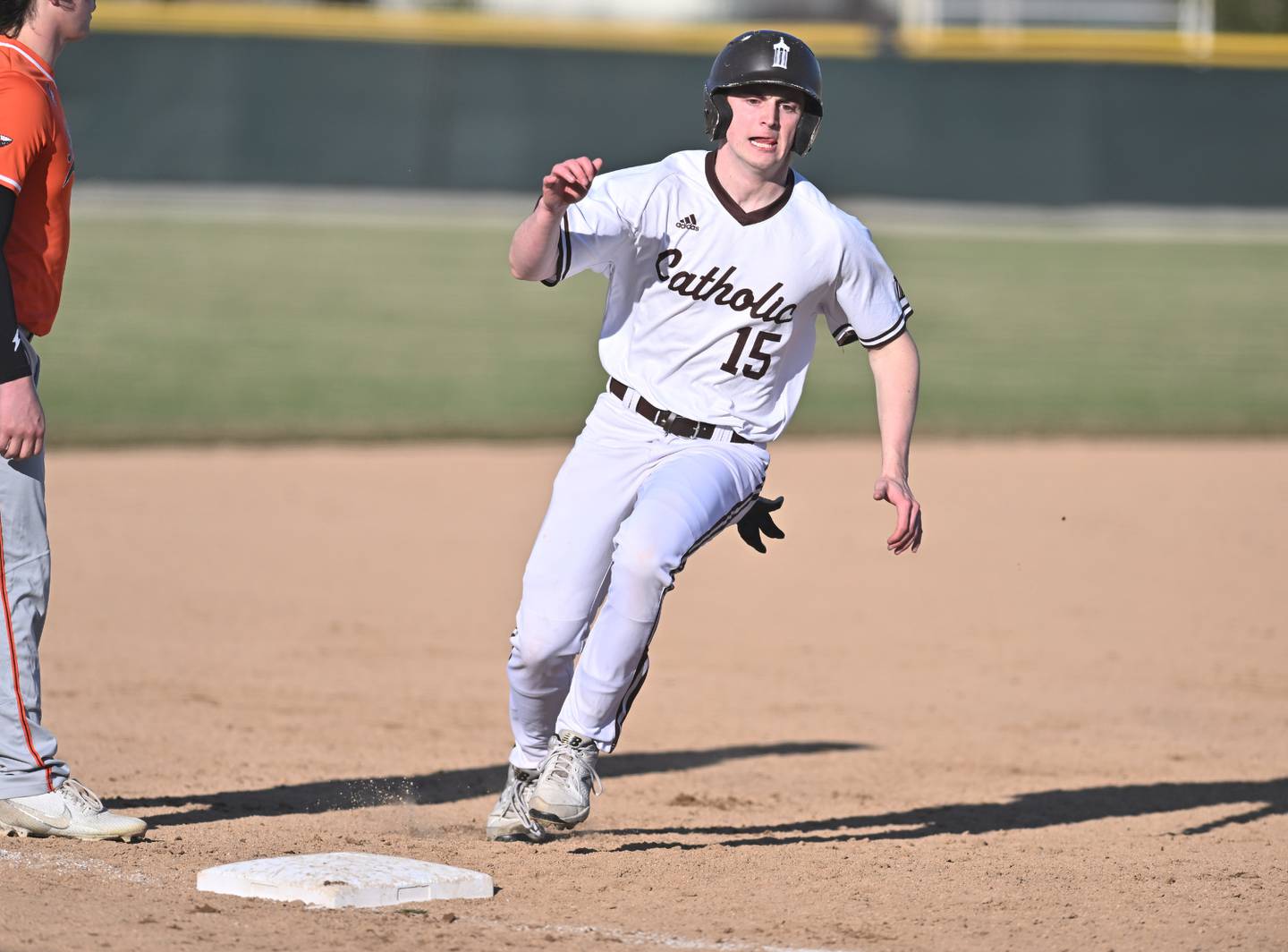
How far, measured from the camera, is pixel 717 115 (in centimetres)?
436

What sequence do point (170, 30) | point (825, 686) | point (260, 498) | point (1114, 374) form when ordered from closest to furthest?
point (825, 686)
point (260, 498)
point (1114, 374)
point (170, 30)

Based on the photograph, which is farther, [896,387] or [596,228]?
[896,387]

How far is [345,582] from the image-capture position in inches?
307

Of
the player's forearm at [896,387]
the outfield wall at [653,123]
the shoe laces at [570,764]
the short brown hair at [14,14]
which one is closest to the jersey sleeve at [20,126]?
the short brown hair at [14,14]

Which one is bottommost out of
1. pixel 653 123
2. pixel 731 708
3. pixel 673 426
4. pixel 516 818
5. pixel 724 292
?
pixel 731 708

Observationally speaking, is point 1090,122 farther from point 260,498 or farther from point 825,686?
point 825,686

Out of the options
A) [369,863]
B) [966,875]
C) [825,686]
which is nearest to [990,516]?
[825,686]

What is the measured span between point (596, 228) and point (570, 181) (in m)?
0.33

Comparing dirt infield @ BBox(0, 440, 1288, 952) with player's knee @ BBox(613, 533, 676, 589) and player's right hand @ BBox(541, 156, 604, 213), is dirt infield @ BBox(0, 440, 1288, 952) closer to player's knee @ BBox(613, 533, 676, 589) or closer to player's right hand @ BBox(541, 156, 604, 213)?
player's knee @ BBox(613, 533, 676, 589)

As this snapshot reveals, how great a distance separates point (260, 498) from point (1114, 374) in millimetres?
7817

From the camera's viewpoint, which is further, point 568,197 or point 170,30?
point 170,30

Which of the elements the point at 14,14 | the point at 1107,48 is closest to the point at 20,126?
the point at 14,14

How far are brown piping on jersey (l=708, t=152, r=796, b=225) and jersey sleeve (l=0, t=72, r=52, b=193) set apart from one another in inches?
60.7

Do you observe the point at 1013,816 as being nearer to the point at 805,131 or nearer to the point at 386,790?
the point at 386,790
